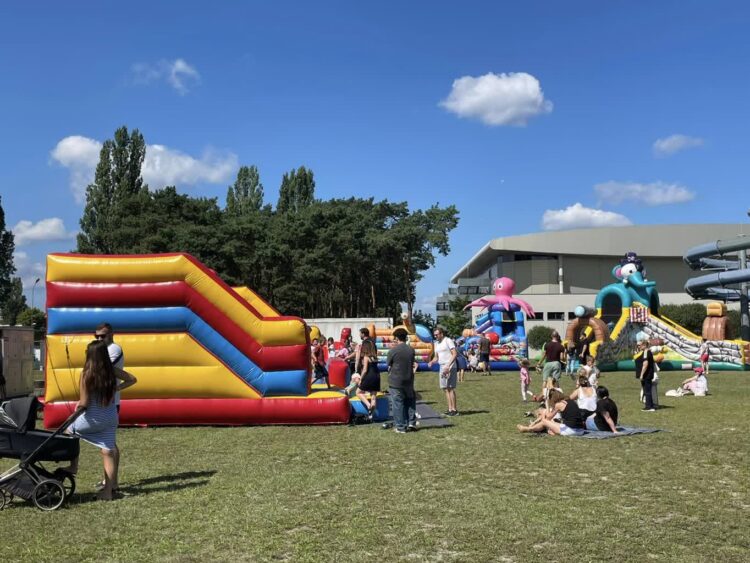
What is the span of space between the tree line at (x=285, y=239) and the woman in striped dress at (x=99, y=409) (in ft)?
120

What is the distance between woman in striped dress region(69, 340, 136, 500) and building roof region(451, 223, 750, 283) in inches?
2352

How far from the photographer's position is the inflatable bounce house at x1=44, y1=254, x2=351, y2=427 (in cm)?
1120

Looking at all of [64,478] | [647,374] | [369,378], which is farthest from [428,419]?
[64,478]

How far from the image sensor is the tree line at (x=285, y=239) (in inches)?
1752

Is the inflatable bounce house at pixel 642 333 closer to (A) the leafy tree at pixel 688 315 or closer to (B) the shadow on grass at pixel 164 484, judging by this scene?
(B) the shadow on grass at pixel 164 484

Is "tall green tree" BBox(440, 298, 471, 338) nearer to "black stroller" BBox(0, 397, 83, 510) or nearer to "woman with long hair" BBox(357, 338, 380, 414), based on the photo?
"woman with long hair" BBox(357, 338, 380, 414)

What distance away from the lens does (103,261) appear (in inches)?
444

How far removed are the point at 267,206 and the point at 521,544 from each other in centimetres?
5333

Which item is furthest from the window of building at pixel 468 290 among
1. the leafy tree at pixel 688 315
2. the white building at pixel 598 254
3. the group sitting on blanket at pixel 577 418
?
the group sitting on blanket at pixel 577 418

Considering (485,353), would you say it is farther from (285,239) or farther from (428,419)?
(285,239)

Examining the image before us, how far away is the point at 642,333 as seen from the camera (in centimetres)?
2675

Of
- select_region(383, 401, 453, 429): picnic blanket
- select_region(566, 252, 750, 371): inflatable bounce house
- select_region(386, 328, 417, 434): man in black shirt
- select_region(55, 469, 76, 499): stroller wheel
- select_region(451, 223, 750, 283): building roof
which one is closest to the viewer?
select_region(55, 469, 76, 499): stroller wheel

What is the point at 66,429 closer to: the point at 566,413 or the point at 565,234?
the point at 566,413

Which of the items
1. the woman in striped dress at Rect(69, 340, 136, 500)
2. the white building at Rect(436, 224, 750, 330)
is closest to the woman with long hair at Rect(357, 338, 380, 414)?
the woman in striped dress at Rect(69, 340, 136, 500)
